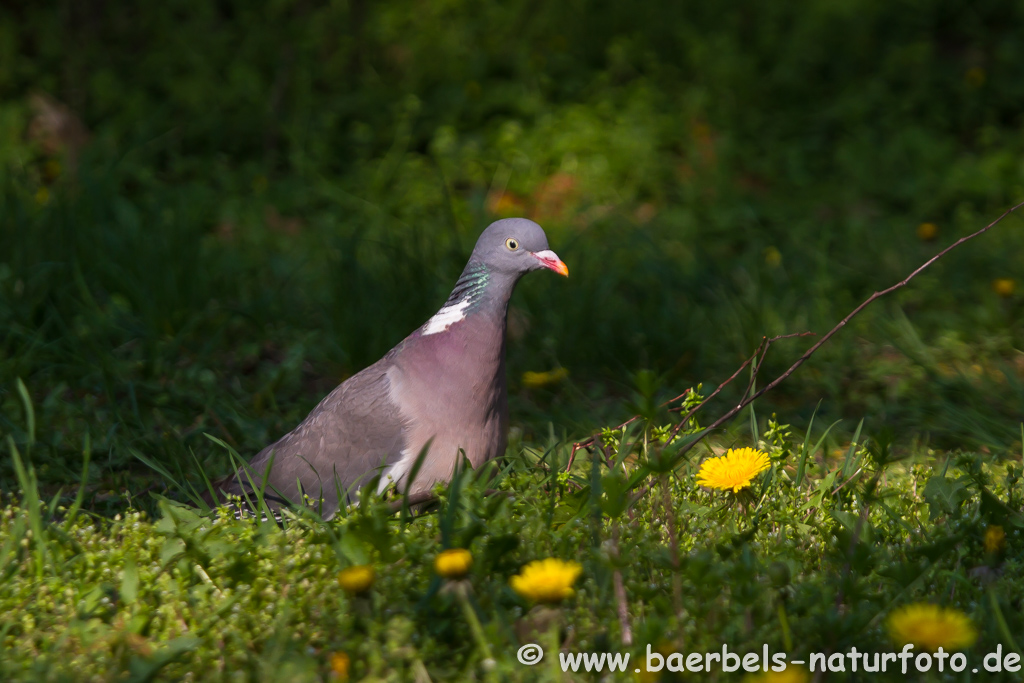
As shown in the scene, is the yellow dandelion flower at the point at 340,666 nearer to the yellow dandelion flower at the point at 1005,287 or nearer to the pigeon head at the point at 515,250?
the pigeon head at the point at 515,250

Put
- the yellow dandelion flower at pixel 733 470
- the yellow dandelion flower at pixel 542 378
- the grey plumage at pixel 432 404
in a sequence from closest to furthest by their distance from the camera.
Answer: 1. the yellow dandelion flower at pixel 733 470
2. the grey plumage at pixel 432 404
3. the yellow dandelion flower at pixel 542 378

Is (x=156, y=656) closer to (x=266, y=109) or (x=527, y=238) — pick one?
(x=527, y=238)

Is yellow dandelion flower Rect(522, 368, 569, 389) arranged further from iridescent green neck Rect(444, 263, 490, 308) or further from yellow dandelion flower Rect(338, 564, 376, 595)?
yellow dandelion flower Rect(338, 564, 376, 595)

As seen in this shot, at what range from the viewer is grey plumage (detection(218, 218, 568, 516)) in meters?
2.64

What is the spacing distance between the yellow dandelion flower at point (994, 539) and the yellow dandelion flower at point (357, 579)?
4.54ft

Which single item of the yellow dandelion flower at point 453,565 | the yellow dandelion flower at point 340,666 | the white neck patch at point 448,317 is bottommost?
the yellow dandelion flower at point 340,666

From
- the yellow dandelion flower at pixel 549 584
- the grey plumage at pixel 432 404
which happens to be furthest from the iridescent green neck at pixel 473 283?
the yellow dandelion flower at pixel 549 584

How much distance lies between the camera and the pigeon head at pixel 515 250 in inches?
107

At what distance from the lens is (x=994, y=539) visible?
7.45ft

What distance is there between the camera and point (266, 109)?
Answer: 6.49 m

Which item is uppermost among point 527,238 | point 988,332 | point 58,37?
point 58,37

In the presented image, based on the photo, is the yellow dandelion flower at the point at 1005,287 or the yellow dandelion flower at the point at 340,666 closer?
the yellow dandelion flower at the point at 340,666

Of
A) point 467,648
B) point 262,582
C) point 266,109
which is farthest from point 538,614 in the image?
point 266,109

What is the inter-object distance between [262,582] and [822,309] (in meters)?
2.78
